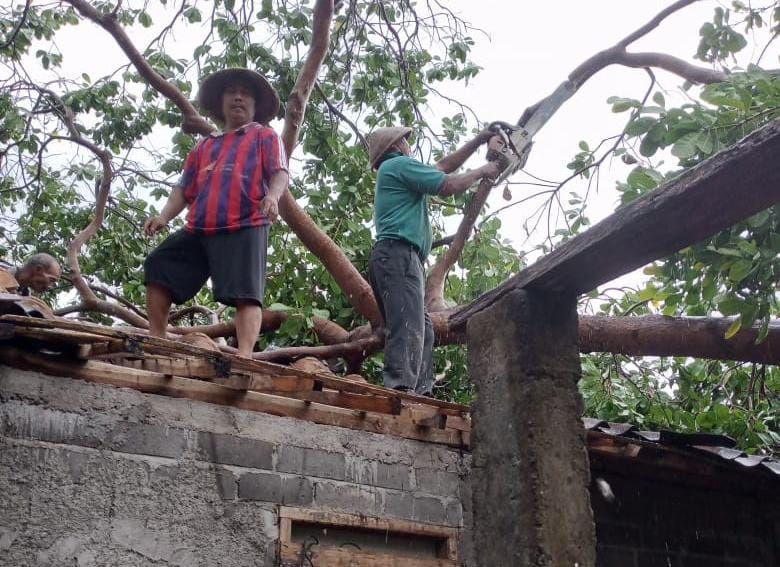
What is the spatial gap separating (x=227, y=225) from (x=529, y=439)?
2.02 metres

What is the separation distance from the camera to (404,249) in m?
5.14

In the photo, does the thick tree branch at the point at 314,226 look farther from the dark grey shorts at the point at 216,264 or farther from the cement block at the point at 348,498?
the cement block at the point at 348,498

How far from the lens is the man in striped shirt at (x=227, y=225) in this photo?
446 cm

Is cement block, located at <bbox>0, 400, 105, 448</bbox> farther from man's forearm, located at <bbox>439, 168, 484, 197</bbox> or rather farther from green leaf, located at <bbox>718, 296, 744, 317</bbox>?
green leaf, located at <bbox>718, 296, 744, 317</bbox>

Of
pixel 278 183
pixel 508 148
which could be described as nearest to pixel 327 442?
pixel 278 183

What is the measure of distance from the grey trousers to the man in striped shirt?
30.6 inches

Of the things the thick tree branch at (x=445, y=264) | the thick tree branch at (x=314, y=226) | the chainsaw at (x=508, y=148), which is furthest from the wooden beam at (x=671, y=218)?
the thick tree branch at (x=314, y=226)

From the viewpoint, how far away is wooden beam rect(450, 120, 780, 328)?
2748 mm

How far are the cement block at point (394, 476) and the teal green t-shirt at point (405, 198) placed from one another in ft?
4.95

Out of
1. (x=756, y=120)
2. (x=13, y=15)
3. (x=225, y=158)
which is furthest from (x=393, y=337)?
(x=13, y=15)

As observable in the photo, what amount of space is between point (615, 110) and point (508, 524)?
1.97 metres

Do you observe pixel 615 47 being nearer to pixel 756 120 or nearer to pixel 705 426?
pixel 705 426

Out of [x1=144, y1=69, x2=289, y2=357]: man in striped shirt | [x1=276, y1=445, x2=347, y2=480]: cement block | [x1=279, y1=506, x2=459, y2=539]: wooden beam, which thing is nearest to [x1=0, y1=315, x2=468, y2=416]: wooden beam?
[x1=276, y1=445, x2=347, y2=480]: cement block

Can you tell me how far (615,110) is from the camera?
410 centimetres
